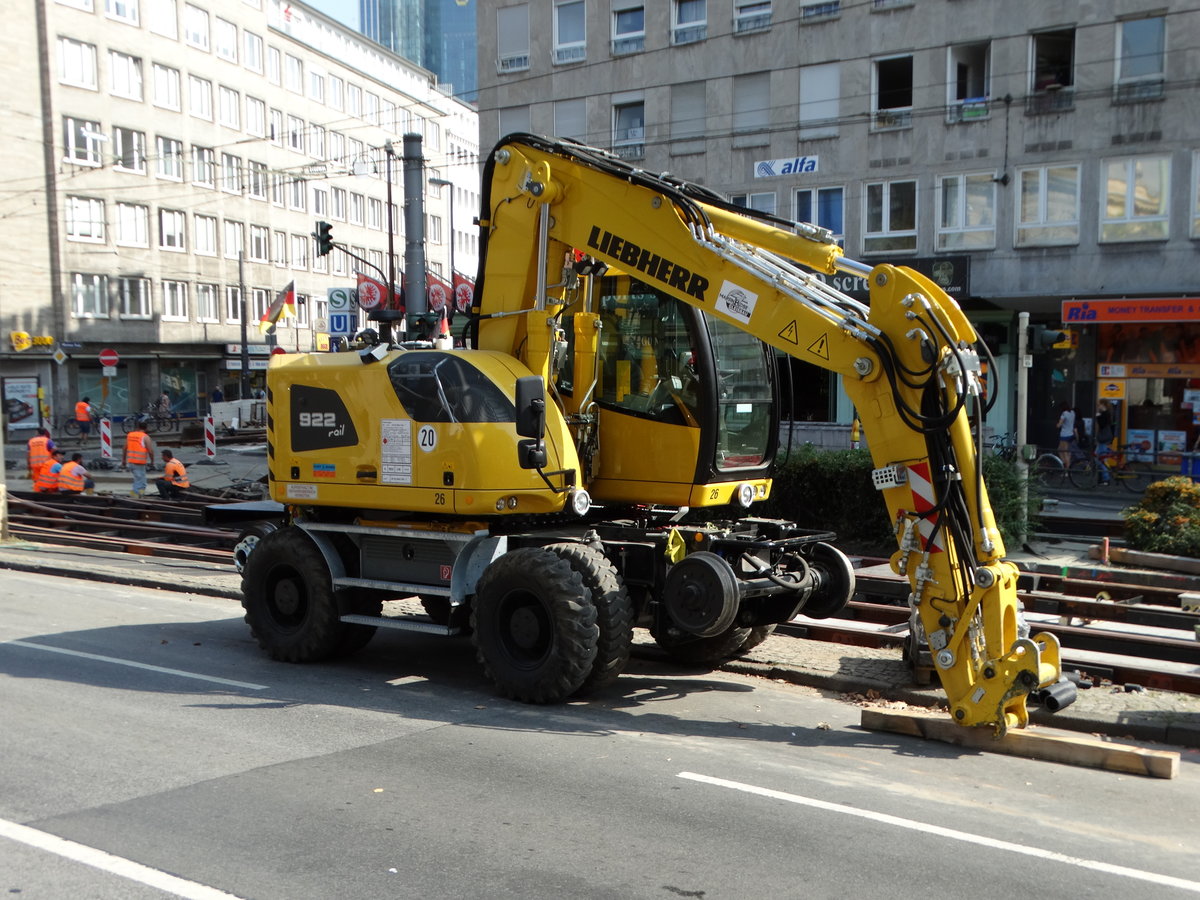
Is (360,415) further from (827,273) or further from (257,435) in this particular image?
(257,435)

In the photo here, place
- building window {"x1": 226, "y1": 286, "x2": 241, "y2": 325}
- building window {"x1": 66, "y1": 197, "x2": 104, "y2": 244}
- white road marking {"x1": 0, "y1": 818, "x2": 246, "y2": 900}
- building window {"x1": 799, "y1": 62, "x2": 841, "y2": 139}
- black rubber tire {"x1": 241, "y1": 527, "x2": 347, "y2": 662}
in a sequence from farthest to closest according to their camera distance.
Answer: building window {"x1": 226, "y1": 286, "x2": 241, "y2": 325}
building window {"x1": 66, "y1": 197, "x2": 104, "y2": 244}
building window {"x1": 799, "y1": 62, "x2": 841, "y2": 139}
black rubber tire {"x1": 241, "y1": 527, "x2": 347, "y2": 662}
white road marking {"x1": 0, "y1": 818, "x2": 246, "y2": 900}

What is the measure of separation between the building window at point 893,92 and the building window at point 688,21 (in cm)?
547

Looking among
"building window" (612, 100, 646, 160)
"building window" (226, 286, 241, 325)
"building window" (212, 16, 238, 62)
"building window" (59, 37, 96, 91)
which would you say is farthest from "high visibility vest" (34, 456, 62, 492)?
"building window" (212, 16, 238, 62)

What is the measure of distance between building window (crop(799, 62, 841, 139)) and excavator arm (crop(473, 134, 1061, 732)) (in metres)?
24.7

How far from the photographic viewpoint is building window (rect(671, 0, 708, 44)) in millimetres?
33938

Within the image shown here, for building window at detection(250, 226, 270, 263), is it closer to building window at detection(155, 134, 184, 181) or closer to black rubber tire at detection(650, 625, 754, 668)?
building window at detection(155, 134, 184, 181)

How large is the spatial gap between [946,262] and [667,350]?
2331 cm

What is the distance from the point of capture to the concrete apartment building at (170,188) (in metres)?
49.2

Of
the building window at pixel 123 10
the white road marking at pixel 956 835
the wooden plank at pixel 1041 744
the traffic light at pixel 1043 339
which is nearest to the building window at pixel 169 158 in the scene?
the building window at pixel 123 10

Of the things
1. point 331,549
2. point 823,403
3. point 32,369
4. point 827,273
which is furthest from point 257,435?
point 827,273

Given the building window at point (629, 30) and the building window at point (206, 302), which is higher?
the building window at point (629, 30)

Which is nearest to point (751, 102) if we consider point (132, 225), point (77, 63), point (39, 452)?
point (39, 452)

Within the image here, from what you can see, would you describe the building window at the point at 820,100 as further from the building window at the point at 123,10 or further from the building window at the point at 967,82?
the building window at the point at 123,10

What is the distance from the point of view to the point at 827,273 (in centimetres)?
812
